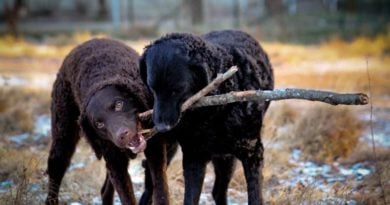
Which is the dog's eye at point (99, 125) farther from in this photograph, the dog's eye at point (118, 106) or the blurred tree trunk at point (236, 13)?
the blurred tree trunk at point (236, 13)

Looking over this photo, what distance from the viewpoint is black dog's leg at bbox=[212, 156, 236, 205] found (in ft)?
21.1

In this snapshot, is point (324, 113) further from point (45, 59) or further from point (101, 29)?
point (101, 29)

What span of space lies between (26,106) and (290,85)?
4.87 m

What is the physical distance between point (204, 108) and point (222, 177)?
168 cm

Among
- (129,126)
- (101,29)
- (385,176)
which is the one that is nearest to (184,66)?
(129,126)

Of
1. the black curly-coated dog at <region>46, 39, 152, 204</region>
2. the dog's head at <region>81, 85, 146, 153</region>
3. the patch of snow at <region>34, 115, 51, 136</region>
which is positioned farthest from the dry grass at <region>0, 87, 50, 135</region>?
the dog's head at <region>81, 85, 146, 153</region>

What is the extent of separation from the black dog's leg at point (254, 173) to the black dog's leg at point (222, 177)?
93 centimetres

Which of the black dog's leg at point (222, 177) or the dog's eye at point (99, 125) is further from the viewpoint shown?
the black dog's leg at point (222, 177)

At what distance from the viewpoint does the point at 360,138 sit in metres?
8.91

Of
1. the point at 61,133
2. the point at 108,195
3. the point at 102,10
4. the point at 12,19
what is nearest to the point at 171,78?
the point at 61,133

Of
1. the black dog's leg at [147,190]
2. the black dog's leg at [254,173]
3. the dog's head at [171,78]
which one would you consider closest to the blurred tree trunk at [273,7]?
the black dog's leg at [147,190]

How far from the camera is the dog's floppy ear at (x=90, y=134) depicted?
209 inches

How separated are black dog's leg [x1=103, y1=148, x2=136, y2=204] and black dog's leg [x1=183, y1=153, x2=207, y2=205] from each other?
544mm

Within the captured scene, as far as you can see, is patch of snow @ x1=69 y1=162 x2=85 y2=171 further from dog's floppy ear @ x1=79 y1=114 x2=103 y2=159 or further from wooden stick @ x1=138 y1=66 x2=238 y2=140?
wooden stick @ x1=138 y1=66 x2=238 y2=140
